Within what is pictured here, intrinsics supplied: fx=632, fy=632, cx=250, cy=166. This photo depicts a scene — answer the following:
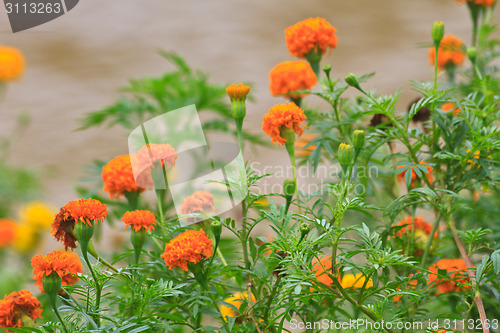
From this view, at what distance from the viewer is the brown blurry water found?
2.01 meters

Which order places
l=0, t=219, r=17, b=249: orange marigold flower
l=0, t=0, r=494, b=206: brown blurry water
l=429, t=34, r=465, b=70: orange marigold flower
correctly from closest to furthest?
l=429, t=34, r=465, b=70: orange marigold flower
l=0, t=219, r=17, b=249: orange marigold flower
l=0, t=0, r=494, b=206: brown blurry water

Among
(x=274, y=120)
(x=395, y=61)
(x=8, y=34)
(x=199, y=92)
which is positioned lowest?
(x=395, y=61)

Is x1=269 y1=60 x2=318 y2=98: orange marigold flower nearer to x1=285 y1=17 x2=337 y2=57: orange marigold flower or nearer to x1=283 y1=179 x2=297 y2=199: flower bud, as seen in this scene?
x1=285 y1=17 x2=337 y2=57: orange marigold flower

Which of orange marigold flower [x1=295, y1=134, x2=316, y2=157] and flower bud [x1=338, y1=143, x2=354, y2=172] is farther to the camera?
orange marigold flower [x1=295, y1=134, x2=316, y2=157]

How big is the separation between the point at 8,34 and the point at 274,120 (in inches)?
65.7

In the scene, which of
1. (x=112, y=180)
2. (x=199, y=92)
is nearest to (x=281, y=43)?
(x=199, y=92)

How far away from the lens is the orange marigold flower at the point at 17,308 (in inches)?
16.8

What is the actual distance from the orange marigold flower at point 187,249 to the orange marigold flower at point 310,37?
9.0 inches

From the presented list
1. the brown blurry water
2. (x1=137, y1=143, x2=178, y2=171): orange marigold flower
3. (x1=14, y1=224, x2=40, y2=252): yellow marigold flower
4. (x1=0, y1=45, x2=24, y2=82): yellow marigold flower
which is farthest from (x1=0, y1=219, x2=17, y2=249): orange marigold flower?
the brown blurry water

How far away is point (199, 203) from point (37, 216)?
0.87m

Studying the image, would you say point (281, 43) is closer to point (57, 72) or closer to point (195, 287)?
point (57, 72)

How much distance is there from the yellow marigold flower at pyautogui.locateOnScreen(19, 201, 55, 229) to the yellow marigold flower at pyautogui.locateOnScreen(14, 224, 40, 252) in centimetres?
1

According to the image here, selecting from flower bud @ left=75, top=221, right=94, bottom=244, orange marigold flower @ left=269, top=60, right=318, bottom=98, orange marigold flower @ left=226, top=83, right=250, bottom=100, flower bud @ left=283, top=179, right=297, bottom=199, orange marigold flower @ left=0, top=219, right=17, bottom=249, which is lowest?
orange marigold flower @ left=0, top=219, right=17, bottom=249

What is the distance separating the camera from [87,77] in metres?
2.09
